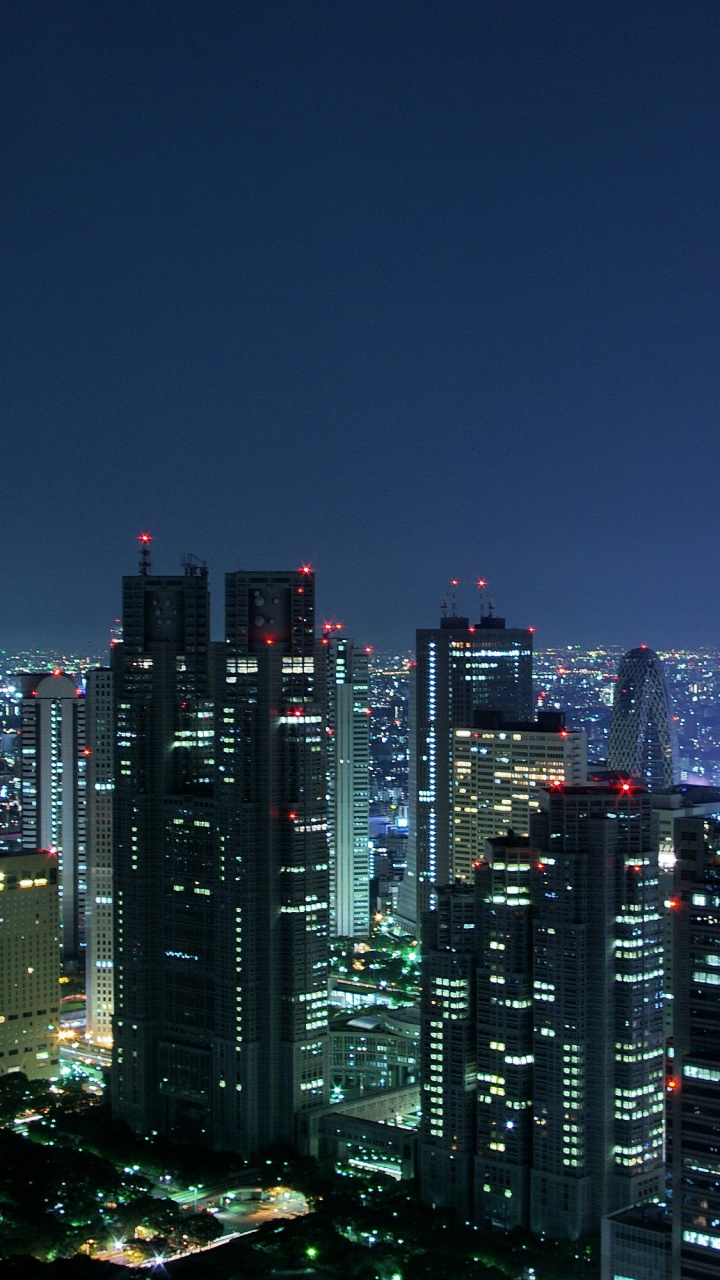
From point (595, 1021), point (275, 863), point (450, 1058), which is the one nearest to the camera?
point (595, 1021)

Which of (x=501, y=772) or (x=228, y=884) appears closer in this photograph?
(x=228, y=884)

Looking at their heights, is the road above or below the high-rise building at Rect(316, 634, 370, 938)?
below

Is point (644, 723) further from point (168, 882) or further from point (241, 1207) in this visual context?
point (241, 1207)

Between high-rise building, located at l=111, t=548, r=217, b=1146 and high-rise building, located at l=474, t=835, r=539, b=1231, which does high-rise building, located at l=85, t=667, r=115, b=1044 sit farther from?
high-rise building, located at l=474, t=835, r=539, b=1231

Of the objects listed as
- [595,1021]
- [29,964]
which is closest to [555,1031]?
[595,1021]

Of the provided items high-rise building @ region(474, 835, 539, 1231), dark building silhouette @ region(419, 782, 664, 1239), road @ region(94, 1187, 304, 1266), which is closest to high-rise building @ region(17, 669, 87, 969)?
road @ region(94, 1187, 304, 1266)

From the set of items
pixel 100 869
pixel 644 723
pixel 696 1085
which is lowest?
pixel 696 1085

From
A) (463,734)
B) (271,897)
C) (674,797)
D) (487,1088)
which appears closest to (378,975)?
(463,734)
